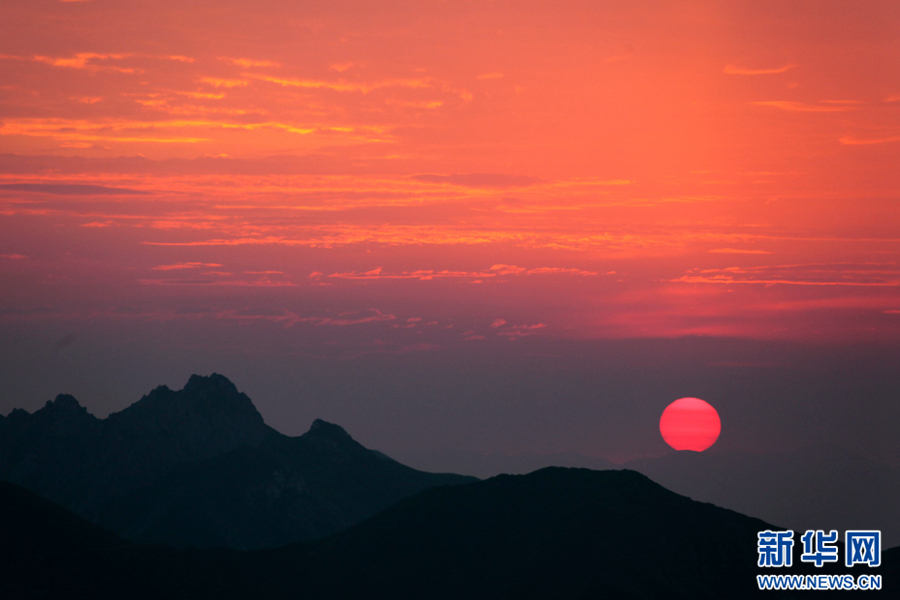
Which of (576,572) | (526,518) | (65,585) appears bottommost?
(65,585)

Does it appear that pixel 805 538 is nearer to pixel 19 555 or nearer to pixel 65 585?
pixel 65 585

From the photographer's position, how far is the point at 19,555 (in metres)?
158

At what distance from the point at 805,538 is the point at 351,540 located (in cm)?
8617

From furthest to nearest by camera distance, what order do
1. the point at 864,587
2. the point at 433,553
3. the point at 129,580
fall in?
the point at 433,553 → the point at 129,580 → the point at 864,587

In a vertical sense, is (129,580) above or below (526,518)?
below

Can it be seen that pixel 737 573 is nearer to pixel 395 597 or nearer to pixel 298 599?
pixel 395 597

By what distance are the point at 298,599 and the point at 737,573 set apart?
7427cm

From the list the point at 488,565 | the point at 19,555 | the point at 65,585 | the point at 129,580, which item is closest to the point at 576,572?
the point at 488,565

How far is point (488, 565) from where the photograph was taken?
508ft

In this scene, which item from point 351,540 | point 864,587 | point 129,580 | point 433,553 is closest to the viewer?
point 864,587

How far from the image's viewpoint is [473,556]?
522 ft

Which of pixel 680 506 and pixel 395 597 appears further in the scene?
pixel 680 506

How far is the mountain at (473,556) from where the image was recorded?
5723 inches

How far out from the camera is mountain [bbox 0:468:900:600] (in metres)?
145
